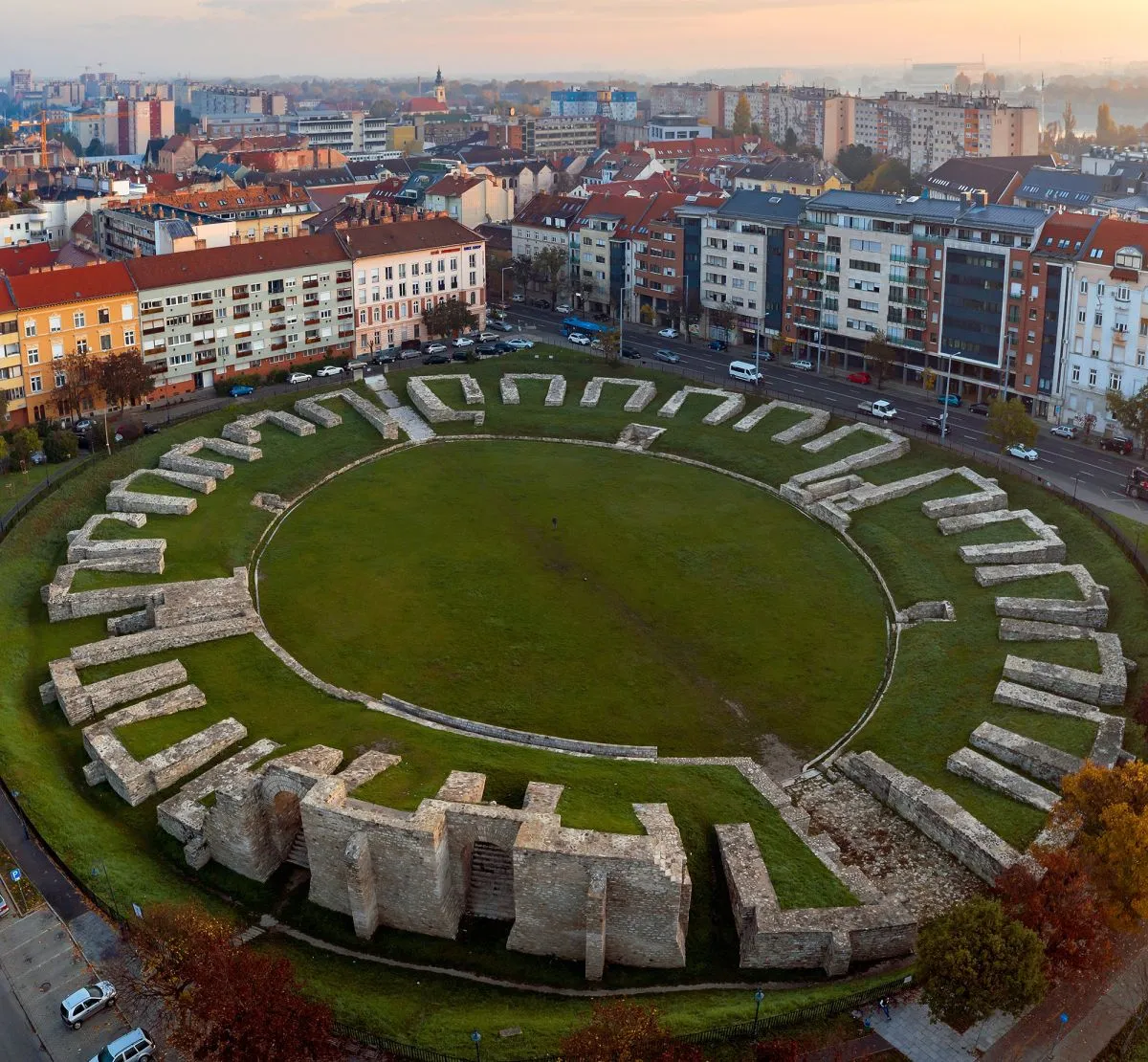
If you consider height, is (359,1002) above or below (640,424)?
below

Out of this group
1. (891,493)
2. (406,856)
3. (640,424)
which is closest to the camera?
(406,856)

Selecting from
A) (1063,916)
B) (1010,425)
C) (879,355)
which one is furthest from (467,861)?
(879,355)

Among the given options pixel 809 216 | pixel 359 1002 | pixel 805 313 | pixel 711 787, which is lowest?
pixel 359 1002

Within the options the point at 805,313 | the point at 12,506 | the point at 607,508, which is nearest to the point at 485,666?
the point at 607,508

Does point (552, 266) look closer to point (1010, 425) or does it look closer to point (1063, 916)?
point (1010, 425)

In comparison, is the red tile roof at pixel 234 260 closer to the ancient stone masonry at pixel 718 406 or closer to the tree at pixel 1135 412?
the ancient stone masonry at pixel 718 406

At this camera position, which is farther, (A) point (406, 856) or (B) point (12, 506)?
(B) point (12, 506)

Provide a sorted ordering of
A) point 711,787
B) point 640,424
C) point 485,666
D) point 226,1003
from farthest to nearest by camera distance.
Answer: point 640,424 → point 485,666 → point 711,787 → point 226,1003

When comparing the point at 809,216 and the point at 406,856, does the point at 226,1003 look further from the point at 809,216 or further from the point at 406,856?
the point at 809,216
